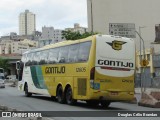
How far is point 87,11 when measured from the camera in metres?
108

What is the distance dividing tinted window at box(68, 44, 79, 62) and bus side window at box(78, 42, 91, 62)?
405mm

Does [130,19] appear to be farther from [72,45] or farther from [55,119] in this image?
[55,119]

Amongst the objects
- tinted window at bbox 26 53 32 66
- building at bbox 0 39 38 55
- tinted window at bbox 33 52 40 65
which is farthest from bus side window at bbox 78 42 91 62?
building at bbox 0 39 38 55

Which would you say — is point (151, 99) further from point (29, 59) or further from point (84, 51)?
point (29, 59)

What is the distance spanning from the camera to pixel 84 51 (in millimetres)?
20156

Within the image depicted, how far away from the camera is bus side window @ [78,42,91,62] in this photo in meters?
19.8

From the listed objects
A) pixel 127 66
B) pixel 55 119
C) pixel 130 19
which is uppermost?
pixel 130 19

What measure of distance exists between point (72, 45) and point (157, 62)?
49.1 m

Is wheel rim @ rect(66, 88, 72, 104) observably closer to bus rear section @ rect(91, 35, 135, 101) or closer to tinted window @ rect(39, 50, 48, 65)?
bus rear section @ rect(91, 35, 135, 101)

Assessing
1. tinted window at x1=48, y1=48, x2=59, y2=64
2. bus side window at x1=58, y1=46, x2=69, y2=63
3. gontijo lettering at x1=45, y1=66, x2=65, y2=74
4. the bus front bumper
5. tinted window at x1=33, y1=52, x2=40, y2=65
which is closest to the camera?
the bus front bumper

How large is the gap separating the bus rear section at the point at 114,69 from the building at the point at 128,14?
6240cm

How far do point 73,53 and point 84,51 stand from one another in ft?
4.26

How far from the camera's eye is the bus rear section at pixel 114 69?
1941 cm

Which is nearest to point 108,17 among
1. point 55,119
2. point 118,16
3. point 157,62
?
point 118,16
